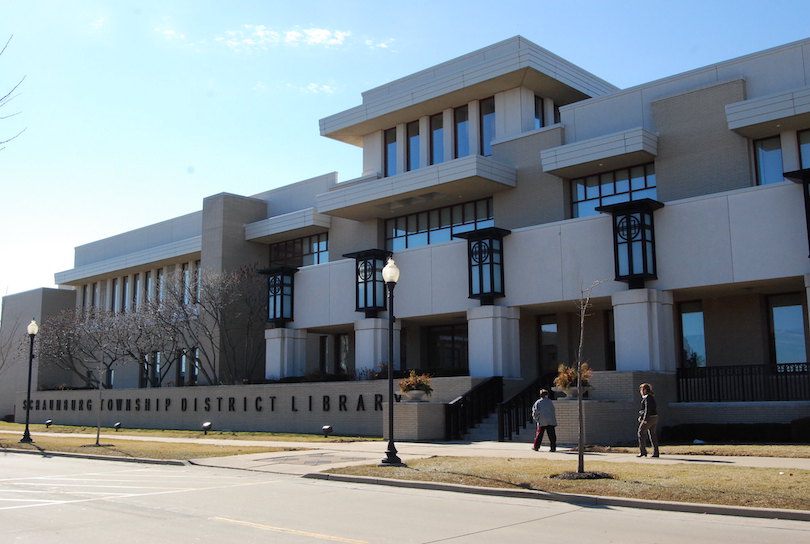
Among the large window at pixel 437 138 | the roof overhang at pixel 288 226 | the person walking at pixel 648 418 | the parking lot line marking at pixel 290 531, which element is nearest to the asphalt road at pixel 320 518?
the parking lot line marking at pixel 290 531

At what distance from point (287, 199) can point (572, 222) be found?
68.5ft

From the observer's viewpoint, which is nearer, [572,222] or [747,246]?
[747,246]

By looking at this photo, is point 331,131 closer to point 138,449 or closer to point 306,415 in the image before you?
point 306,415

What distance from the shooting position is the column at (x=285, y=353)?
39.7 m

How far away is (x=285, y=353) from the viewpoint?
3966cm

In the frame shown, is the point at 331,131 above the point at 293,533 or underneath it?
above

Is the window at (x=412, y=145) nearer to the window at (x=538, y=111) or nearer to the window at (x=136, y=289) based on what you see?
the window at (x=538, y=111)

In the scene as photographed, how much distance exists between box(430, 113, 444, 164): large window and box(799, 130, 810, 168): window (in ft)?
51.8

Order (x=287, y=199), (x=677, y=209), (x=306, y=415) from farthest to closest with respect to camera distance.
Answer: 1. (x=287, y=199)
2. (x=306, y=415)
3. (x=677, y=209)

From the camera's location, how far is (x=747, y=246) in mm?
25750

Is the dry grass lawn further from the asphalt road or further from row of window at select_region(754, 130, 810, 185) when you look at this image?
row of window at select_region(754, 130, 810, 185)

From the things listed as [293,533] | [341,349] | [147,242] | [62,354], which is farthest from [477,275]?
[62,354]

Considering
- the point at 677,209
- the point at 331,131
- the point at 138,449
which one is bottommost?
the point at 138,449

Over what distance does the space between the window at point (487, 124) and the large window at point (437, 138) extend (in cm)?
231
